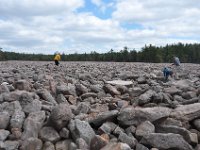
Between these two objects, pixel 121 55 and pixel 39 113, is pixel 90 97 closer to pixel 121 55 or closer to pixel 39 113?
pixel 39 113

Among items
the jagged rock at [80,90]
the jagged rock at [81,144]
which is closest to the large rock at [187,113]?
the jagged rock at [81,144]

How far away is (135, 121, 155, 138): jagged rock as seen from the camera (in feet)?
27.2

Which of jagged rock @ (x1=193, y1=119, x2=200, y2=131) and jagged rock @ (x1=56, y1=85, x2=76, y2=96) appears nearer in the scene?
jagged rock @ (x1=193, y1=119, x2=200, y2=131)

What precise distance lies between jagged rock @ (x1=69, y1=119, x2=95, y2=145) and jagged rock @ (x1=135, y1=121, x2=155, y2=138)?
90 centimetres

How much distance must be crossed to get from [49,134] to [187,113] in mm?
3009

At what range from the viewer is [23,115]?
30.6 ft

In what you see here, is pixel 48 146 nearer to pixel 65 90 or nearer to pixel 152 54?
pixel 65 90

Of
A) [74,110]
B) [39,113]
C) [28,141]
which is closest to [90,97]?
[74,110]

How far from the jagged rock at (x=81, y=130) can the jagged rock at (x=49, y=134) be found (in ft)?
1.08

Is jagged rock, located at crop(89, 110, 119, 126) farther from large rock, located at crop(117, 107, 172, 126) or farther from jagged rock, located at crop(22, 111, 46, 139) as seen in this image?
jagged rock, located at crop(22, 111, 46, 139)

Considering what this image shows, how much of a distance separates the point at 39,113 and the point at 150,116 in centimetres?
243

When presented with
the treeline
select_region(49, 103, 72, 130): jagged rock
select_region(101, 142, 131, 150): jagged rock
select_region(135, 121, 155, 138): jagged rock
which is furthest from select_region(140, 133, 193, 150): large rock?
the treeline

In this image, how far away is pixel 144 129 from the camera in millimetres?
8375

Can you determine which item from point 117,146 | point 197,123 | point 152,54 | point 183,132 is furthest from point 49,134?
point 152,54
